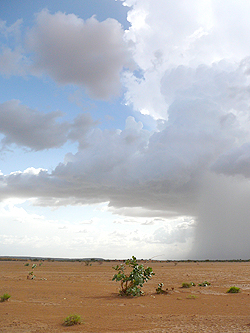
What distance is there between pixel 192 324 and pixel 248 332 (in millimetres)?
2313

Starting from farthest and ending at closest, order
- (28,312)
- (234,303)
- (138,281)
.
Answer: (138,281)
(234,303)
(28,312)

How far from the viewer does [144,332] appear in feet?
Result: 36.8

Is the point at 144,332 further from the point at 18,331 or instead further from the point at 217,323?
the point at 18,331

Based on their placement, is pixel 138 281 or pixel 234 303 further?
pixel 138 281

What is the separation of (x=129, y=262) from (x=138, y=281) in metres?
1.41

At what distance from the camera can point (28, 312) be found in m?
15.3

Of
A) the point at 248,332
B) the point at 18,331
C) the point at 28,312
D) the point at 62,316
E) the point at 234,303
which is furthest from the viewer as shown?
the point at 234,303

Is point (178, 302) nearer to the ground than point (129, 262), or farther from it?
nearer to the ground

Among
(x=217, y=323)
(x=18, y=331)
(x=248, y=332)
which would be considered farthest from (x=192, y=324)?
(x=18, y=331)

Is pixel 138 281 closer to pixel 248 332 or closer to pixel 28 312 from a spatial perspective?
pixel 28 312

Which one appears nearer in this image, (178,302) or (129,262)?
(178,302)

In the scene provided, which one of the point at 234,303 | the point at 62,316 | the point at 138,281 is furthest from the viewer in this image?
the point at 138,281

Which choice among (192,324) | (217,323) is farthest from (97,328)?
(217,323)

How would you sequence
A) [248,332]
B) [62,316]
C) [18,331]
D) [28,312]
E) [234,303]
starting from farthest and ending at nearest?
[234,303] → [28,312] → [62,316] → [18,331] → [248,332]
